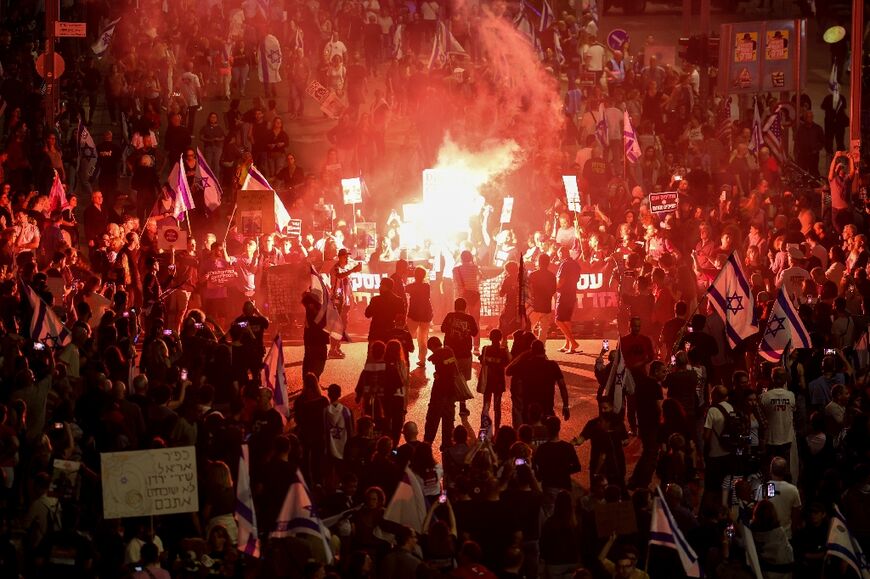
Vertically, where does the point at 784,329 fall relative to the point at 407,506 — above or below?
above

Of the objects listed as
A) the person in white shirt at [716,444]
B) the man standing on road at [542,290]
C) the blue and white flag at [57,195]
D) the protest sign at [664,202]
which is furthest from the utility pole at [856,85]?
the blue and white flag at [57,195]

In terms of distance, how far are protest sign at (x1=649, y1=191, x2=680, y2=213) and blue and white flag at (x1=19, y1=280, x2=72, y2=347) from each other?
1211 centimetres

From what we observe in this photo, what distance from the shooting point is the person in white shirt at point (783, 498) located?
45.0 ft

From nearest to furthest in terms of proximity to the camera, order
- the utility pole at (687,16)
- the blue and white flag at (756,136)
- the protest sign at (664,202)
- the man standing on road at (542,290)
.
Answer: the man standing on road at (542,290) → the protest sign at (664,202) → the blue and white flag at (756,136) → the utility pole at (687,16)

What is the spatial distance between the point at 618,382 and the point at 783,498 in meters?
2.88

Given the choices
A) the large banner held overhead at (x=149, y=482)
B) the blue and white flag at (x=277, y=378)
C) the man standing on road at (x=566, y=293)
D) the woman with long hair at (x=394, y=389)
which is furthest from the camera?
the man standing on road at (x=566, y=293)

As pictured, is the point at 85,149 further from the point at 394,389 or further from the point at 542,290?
the point at 394,389

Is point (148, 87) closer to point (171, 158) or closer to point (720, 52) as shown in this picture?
point (171, 158)

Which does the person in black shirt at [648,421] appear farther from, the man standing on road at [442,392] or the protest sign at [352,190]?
the protest sign at [352,190]

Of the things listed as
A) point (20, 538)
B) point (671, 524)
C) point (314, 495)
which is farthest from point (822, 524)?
point (20, 538)

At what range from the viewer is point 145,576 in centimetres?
1198

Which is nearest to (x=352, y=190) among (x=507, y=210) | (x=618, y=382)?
(x=507, y=210)

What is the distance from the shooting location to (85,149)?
2842 cm

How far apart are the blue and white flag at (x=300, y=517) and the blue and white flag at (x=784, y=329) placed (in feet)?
24.0
